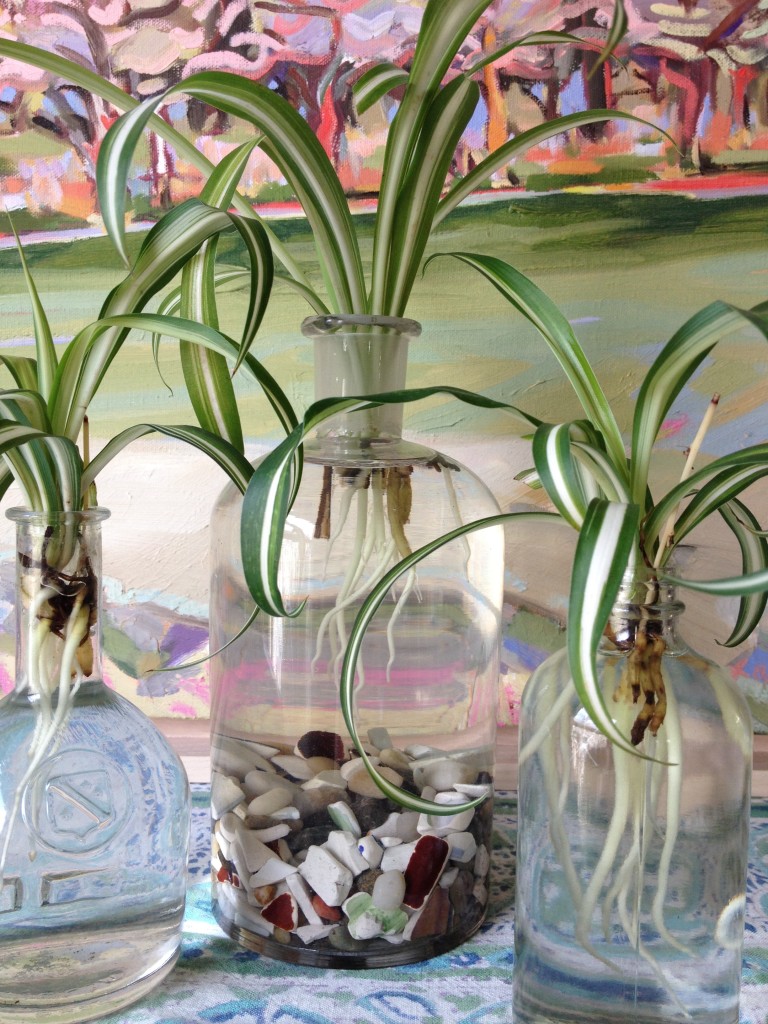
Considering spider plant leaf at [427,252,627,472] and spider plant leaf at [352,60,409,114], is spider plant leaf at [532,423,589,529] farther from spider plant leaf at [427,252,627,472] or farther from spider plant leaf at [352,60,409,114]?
spider plant leaf at [352,60,409,114]

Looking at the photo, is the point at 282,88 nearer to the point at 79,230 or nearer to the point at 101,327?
the point at 79,230

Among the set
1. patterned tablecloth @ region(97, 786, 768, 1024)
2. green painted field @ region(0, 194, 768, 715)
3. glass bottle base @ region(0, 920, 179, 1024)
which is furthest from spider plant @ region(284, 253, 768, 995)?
green painted field @ region(0, 194, 768, 715)

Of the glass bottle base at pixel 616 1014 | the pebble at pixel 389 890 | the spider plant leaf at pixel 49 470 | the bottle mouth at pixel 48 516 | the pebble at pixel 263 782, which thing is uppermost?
the spider plant leaf at pixel 49 470

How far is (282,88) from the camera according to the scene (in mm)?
863

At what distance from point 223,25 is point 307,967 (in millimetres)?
828

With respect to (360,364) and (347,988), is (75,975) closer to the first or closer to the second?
(347,988)

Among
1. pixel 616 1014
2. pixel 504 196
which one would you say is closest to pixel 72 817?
pixel 616 1014

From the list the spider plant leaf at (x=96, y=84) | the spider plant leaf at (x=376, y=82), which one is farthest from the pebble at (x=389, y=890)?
the spider plant leaf at (x=376, y=82)

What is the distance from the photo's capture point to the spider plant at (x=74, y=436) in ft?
1.77

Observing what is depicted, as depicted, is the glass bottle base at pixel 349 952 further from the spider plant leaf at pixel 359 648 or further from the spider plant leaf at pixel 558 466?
the spider plant leaf at pixel 558 466

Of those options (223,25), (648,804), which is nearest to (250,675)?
(648,804)

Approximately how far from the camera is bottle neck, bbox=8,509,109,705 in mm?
565

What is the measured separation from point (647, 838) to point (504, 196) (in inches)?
23.8

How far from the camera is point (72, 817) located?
562 mm
